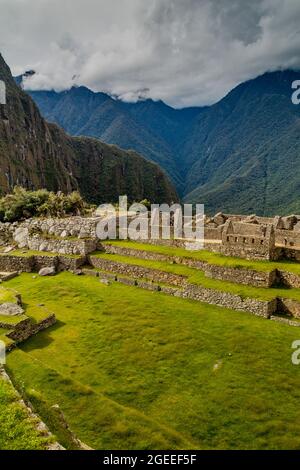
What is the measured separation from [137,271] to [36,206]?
55.7 ft

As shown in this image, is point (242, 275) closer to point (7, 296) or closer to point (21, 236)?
point (7, 296)

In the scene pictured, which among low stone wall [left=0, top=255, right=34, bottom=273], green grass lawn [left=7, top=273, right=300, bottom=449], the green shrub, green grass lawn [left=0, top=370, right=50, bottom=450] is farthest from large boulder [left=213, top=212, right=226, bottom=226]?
green grass lawn [left=0, top=370, right=50, bottom=450]

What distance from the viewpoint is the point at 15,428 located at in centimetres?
895

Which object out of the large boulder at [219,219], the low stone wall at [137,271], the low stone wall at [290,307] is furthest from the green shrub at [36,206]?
the low stone wall at [290,307]

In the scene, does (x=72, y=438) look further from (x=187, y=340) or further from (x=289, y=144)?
(x=289, y=144)

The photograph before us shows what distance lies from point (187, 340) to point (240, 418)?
496 cm

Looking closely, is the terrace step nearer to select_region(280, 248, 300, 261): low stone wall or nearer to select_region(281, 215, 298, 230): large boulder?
select_region(280, 248, 300, 261): low stone wall

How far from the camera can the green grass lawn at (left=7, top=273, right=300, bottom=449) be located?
10.9 meters

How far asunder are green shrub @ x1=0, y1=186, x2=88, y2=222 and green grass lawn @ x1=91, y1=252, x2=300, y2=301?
1331 cm

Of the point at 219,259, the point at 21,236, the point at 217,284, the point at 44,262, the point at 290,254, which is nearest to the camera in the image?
the point at 217,284

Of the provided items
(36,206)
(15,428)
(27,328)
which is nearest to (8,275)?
(27,328)

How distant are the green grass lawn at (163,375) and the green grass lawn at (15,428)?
3.93 feet

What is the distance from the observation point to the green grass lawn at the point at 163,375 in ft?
35.9

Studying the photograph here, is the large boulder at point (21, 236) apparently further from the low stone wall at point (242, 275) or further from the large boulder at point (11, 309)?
the low stone wall at point (242, 275)
